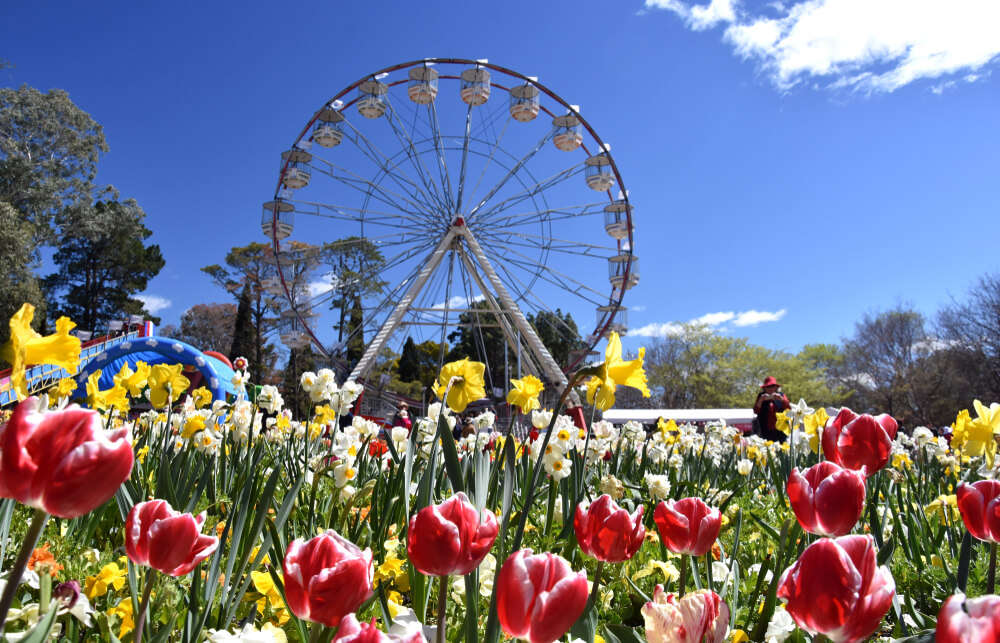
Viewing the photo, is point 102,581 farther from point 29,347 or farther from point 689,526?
point 689,526

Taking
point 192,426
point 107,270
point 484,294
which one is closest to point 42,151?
point 107,270

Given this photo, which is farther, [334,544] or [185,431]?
[185,431]

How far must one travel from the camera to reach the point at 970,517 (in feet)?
2.69

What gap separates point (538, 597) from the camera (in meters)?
0.50

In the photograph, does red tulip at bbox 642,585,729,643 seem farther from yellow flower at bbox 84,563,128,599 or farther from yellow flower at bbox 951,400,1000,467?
yellow flower at bbox 951,400,1000,467

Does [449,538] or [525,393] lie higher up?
[525,393]

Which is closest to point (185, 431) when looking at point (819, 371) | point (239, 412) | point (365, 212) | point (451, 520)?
point (239, 412)

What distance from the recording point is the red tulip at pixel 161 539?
2.17 feet

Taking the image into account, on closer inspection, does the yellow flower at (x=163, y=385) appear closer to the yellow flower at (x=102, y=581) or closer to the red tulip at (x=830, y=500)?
the yellow flower at (x=102, y=581)

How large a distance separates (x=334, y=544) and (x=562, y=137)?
14030 millimetres

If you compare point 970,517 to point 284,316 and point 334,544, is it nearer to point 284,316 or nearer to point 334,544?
point 334,544

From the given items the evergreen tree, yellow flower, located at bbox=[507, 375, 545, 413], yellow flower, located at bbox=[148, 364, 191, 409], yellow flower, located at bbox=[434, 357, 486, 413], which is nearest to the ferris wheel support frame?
yellow flower, located at bbox=[148, 364, 191, 409]

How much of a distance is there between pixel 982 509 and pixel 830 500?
30 centimetres

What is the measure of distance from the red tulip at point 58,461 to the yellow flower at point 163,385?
1.43m
